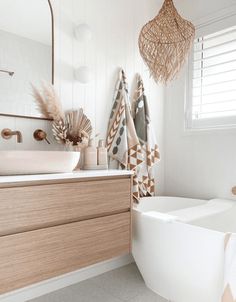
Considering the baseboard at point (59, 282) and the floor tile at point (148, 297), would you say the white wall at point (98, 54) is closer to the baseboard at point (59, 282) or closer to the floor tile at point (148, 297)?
the baseboard at point (59, 282)

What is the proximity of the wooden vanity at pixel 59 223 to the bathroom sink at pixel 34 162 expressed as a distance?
79mm

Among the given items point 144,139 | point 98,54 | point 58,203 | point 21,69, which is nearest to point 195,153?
point 144,139

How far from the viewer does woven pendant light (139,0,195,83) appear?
69.9 inches

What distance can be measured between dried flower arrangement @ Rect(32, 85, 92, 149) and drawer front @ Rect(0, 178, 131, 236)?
405 mm

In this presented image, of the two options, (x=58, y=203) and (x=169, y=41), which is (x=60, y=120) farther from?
(x=169, y=41)

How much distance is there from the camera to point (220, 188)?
7.50 feet

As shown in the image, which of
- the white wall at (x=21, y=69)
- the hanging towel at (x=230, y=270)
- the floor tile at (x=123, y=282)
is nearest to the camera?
the hanging towel at (x=230, y=270)

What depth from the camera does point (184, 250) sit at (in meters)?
1.52

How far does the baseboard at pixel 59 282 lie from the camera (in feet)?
5.63

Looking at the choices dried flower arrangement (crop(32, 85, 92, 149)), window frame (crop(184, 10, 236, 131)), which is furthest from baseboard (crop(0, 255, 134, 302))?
window frame (crop(184, 10, 236, 131))

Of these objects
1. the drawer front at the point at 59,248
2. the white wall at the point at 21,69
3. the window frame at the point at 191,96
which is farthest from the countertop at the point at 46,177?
the window frame at the point at 191,96

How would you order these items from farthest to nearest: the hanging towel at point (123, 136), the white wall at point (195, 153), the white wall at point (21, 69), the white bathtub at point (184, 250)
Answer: the white wall at point (195, 153) < the hanging towel at point (123, 136) < the white wall at point (21, 69) < the white bathtub at point (184, 250)

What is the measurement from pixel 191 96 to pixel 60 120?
1.37 meters

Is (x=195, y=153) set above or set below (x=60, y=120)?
below
